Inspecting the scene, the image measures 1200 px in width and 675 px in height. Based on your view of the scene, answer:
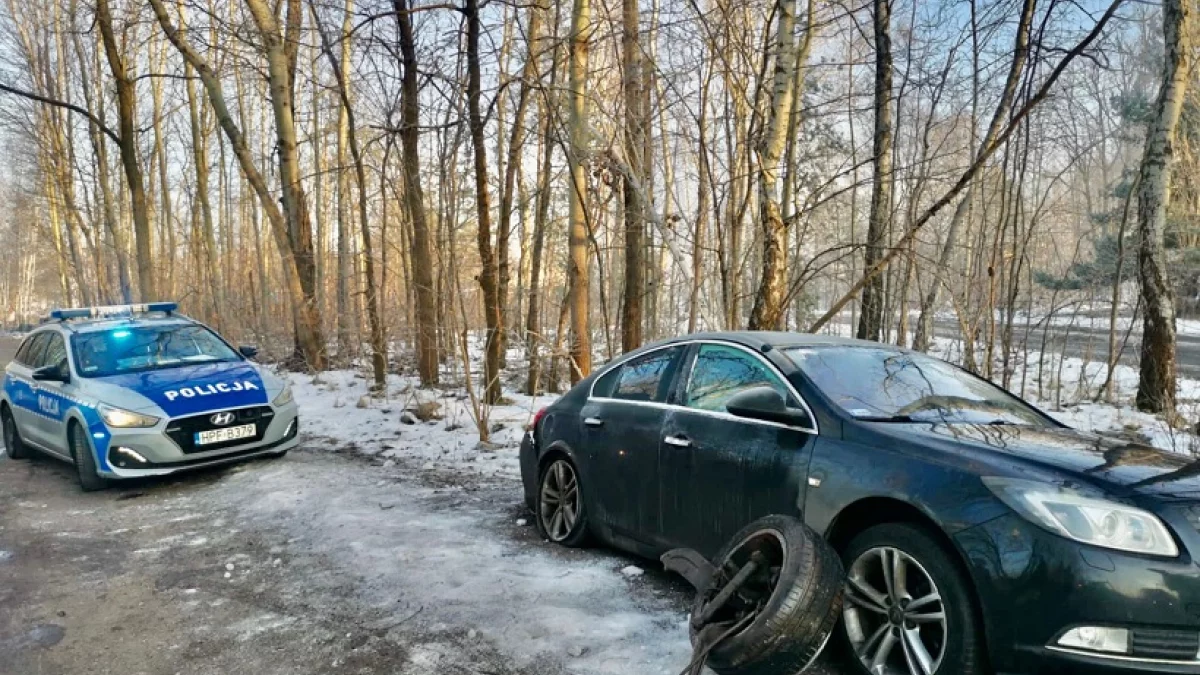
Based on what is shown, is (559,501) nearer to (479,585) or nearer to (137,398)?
(479,585)

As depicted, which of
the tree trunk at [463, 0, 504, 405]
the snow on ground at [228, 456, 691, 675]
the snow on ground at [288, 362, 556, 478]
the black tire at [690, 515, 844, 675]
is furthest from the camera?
the tree trunk at [463, 0, 504, 405]

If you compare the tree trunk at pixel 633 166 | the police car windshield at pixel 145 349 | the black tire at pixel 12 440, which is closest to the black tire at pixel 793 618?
the tree trunk at pixel 633 166

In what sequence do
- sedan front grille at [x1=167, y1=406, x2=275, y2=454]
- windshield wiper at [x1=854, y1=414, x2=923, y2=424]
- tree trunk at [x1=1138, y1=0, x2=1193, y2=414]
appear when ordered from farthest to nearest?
tree trunk at [x1=1138, y1=0, x2=1193, y2=414], sedan front grille at [x1=167, y1=406, x2=275, y2=454], windshield wiper at [x1=854, y1=414, x2=923, y2=424]

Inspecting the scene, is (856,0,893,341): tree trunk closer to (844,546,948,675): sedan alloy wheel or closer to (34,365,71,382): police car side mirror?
(844,546,948,675): sedan alloy wheel

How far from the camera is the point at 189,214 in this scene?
37.9 m

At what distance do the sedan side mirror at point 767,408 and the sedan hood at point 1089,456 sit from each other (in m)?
0.51

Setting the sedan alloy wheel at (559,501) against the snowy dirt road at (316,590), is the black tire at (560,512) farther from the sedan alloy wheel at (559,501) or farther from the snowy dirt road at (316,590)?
the snowy dirt road at (316,590)

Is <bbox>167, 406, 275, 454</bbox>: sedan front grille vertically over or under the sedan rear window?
under

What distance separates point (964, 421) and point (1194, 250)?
23237mm

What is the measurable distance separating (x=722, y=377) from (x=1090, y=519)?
1.98m

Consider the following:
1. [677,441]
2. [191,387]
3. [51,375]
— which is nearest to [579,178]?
[191,387]

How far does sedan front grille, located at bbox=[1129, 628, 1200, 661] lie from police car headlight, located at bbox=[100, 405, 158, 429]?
24.1ft

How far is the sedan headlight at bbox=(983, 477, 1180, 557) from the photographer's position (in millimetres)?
2621

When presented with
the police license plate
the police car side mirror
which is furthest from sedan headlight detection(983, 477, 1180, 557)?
the police car side mirror
